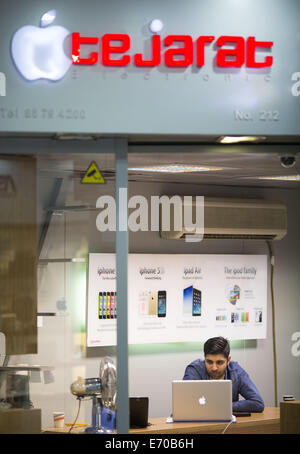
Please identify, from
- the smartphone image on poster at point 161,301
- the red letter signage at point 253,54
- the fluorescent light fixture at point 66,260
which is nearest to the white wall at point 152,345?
the fluorescent light fixture at point 66,260

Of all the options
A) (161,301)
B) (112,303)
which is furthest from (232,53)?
(161,301)

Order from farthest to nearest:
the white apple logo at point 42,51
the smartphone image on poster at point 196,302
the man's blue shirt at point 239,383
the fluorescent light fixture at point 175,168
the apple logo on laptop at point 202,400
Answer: the apple logo on laptop at point 202,400
the man's blue shirt at point 239,383
the smartphone image on poster at point 196,302
the fluorescent light fixture at point 175,168
the white apple logo at point 42,51

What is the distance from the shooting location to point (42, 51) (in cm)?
Result: 311

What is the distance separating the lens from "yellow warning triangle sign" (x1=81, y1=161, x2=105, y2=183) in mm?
3289

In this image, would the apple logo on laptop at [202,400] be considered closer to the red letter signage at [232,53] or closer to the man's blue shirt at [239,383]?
the man's blue shirt at [239,383]

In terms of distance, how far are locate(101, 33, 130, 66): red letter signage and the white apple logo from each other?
0.16m

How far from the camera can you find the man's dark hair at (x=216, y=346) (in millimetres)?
4154

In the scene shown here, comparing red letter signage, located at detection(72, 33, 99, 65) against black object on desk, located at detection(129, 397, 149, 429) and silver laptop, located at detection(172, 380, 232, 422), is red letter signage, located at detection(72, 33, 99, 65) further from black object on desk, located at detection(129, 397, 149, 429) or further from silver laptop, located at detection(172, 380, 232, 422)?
silver laptop, located at detection(172, 380, 232, 422)

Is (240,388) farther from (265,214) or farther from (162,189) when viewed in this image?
(162,189)

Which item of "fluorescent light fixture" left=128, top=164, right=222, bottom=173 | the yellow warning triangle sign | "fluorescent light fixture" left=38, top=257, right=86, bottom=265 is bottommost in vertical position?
"fluorescent light fixture" left=38, top=257, right=86, bottom=265

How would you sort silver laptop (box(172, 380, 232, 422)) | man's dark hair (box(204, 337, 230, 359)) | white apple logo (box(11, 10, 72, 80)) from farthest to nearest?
silver laptop (box(172, 380, 232, 422)) < man's dark hair (box(204, 337, 230, 359)) < white apple logo (box(11, 10, 72, 80))

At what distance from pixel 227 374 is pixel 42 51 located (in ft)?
8.66

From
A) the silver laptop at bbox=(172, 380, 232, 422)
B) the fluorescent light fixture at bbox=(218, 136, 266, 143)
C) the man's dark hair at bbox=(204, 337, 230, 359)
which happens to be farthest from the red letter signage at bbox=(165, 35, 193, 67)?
the silver laptop at bbox=(172, 380, 232, 422)

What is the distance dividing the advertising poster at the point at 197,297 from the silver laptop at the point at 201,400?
61 centimetres
